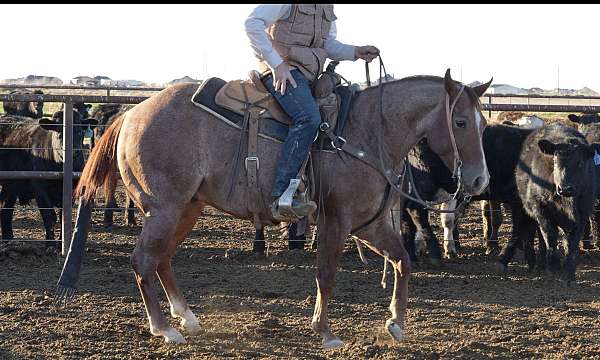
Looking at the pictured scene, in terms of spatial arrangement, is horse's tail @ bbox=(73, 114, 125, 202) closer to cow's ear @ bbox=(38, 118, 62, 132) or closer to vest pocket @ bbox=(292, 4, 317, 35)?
vest pocket @ bbox=(292, 4, 317, 35)

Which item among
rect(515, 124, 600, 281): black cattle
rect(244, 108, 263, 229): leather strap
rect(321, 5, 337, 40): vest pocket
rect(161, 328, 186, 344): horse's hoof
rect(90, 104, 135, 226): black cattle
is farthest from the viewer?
rect(90, 104, 135, 226): black cattle

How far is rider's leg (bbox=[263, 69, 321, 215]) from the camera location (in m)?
5.84

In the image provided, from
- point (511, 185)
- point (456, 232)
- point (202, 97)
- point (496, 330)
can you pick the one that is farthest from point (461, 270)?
point (202, 97)

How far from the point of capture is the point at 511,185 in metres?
10.2

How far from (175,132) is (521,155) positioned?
5.11m

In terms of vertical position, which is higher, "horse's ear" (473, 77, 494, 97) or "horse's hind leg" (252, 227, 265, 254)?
"horse's ear" (473, 77, 494, 97)

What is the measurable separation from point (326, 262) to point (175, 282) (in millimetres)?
1247

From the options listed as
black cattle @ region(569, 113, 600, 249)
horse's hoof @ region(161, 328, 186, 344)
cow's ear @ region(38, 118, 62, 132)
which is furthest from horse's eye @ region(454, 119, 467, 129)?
cow's ear @ region(38, 118, 62, 132)

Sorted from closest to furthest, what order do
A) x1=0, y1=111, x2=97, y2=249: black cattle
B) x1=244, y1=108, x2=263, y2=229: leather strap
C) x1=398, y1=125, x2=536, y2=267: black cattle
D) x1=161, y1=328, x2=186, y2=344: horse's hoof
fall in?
x1=161, y1=328, x2=186, y2=344: horse's hoof → x1=244, y1=108, x2=263, y2=229: leather strap → x1=398, y1=125, x2=536, y2=267: black cattle → x1=0, y1=111, x2=97, y2=249: black cattle

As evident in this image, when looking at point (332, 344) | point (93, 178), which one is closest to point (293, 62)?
point (93, 178)

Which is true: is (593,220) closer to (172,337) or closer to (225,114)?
(225,114)

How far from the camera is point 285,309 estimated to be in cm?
722

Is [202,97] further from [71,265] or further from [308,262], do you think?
[308,262]

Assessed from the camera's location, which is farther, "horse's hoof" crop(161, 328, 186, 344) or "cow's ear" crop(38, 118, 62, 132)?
"cow's ear" crop(38, 118, 62, 132)
